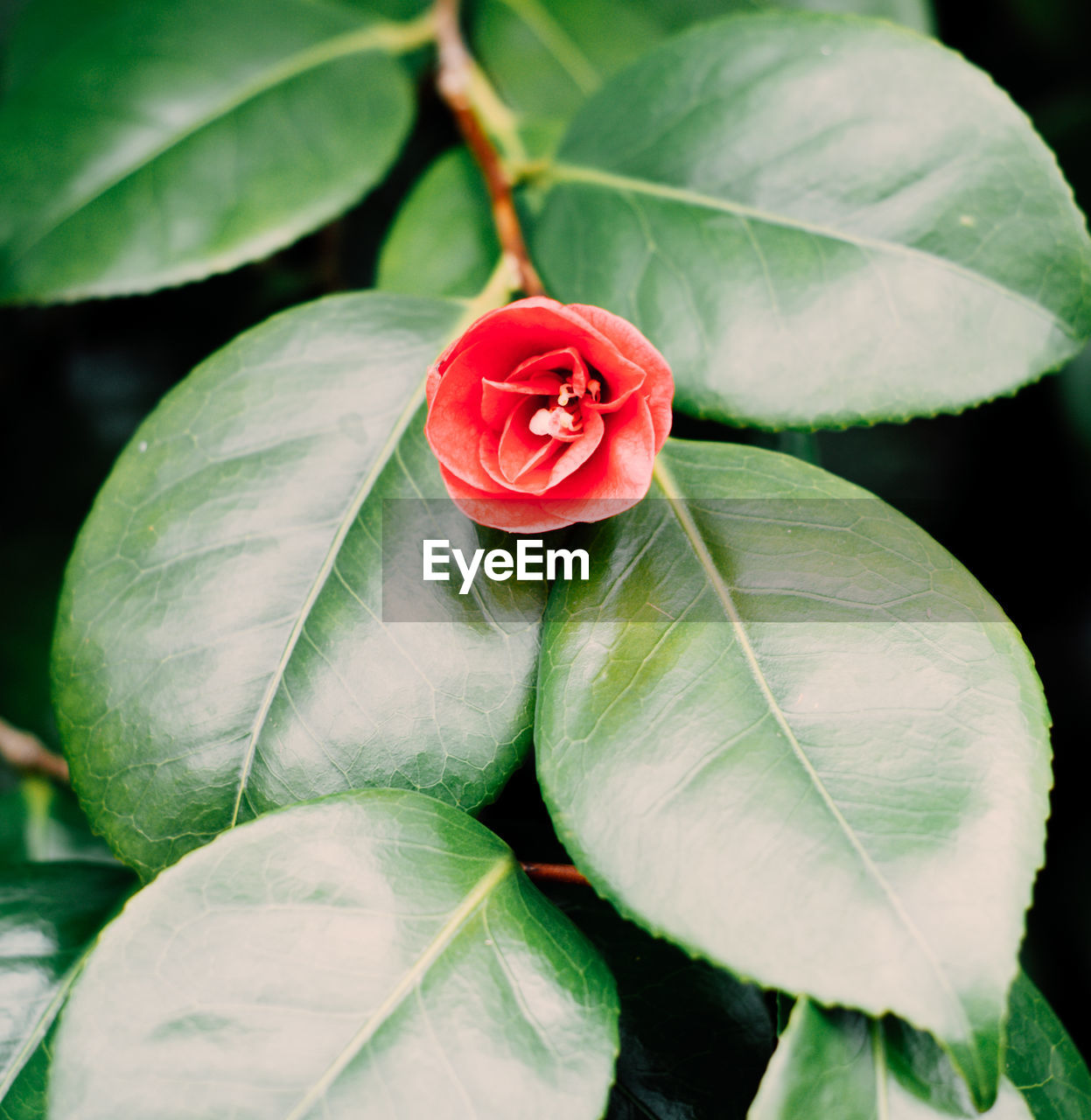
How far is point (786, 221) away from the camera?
649 millimetres

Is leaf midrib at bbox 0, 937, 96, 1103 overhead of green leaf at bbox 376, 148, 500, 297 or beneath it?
beneath

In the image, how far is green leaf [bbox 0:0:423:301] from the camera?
773mm

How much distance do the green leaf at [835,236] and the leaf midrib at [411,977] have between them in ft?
1.10

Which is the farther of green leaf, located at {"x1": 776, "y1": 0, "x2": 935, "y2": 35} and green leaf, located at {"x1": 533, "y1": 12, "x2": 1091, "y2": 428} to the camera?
green leaf, located at {"x1": 776, "y1": 0, "x2": 935, "y2": 35}

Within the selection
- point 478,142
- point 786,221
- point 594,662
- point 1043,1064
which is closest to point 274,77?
point 478,142

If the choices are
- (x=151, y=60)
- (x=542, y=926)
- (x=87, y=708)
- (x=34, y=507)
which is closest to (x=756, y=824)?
(x=542, y=926)

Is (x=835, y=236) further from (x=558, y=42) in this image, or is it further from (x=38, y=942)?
(x=38, y=942)

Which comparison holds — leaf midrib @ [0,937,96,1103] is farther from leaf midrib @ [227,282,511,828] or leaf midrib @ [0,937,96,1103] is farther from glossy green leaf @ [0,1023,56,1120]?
leaf midrib @ [227,282,511,828]

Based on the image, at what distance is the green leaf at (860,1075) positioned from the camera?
46 cm

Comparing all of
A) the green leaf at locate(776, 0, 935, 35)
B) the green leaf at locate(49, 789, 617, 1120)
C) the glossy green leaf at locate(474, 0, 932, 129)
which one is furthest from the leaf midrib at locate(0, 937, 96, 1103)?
the green leaf at locate(776, 0, 935, 35)

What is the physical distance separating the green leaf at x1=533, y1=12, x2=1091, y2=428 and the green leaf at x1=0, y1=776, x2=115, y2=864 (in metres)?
0.68

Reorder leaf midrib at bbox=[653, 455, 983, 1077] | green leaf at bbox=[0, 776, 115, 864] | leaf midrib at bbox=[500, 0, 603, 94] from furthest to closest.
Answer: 1. leaf midrib at bbox=[500, 0, 603, 94]
2. green leaf at bbox=[0, 776, 115, 864]
3. leaf midrib at bbox=[653, 455, 983, 1077]

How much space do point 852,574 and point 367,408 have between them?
13.2 inches

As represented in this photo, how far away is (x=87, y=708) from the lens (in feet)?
1.91
